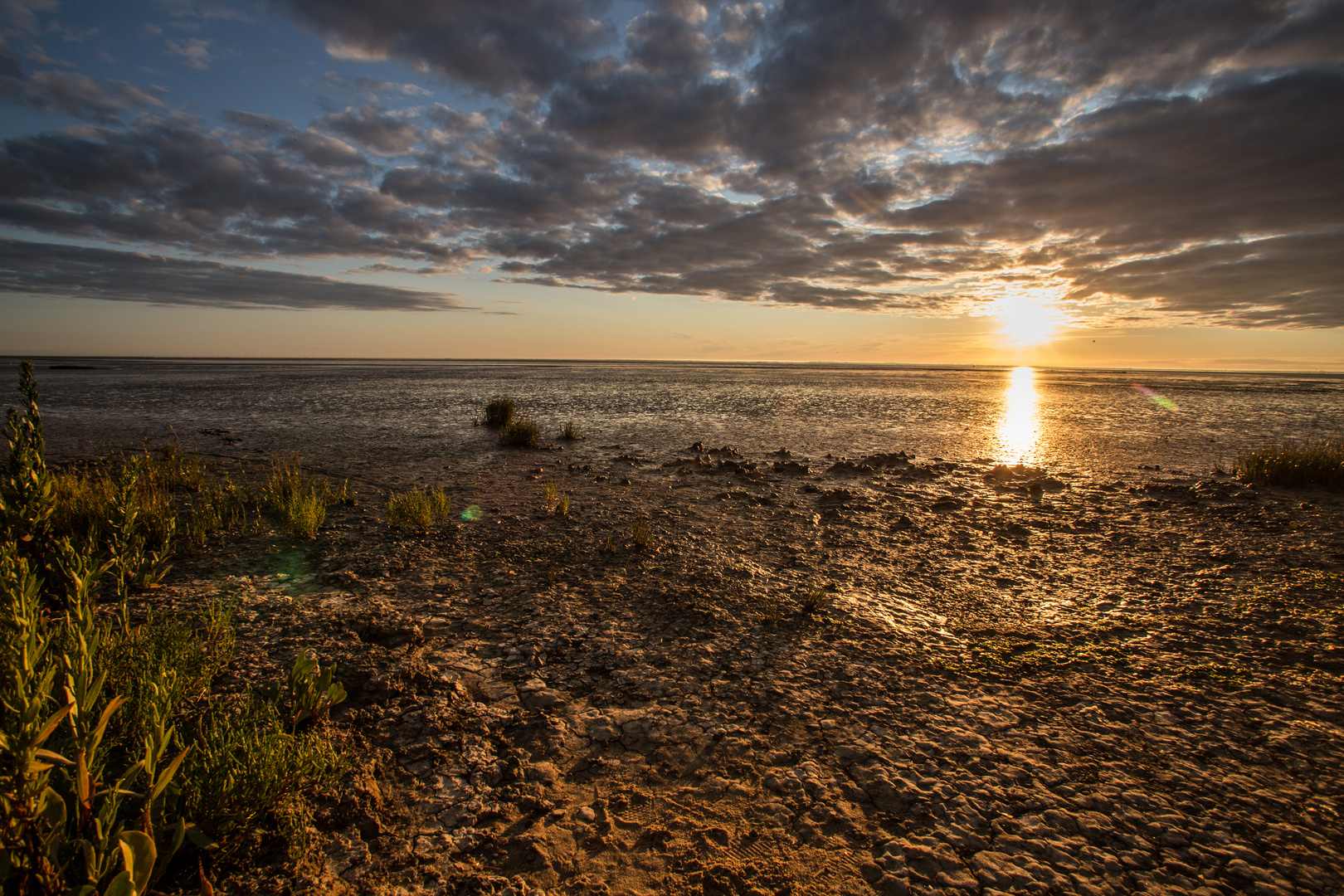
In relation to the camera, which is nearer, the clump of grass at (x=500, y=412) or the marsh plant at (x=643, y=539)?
the marsh plant at (x=643, y=539)

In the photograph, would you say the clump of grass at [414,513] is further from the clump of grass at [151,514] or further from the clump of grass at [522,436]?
the clump of grass at [522,436]

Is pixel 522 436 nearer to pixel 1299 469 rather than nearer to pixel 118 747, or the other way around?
pixel 118 747

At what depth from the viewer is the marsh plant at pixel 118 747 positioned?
6.59ft

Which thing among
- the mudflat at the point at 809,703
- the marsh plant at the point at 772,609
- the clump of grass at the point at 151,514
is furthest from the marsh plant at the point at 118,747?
the marsh plant at the point at 772,609

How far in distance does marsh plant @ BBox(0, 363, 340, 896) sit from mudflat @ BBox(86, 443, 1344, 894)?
278mm

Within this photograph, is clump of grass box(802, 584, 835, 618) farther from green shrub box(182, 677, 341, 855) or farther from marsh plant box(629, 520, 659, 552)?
green shrub box(182, 677, 341, 855)

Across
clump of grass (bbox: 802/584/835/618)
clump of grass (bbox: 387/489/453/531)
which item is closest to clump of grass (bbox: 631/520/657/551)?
clump of grass (bbox: 802/584/835/618)

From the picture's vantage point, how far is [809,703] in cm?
413

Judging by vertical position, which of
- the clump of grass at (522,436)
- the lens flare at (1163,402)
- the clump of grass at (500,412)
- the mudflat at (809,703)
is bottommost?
the mudflat at (809,703)

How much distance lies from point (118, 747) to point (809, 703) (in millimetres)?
4079

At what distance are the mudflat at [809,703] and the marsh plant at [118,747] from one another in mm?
278

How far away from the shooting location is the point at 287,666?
13.8 ft

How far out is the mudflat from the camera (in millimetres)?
2852

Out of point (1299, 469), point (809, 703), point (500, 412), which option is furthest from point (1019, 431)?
point (809, 703)
